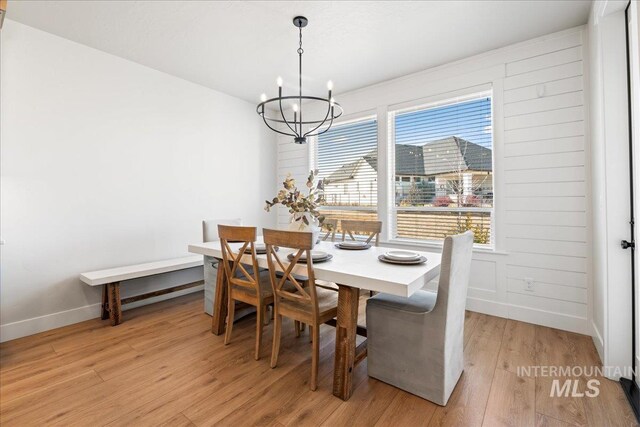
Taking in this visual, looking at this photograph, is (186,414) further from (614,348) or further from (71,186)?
(614,348)

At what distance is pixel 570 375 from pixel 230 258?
266 cm

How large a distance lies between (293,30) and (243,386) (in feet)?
9.76

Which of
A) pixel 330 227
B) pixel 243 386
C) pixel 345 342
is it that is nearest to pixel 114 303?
pixel 243 386

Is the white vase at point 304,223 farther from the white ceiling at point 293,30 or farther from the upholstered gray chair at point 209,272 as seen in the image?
the white ceiling at point 293,30

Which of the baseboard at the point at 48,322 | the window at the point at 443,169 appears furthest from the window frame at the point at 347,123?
the baseboard at the point at 48,322

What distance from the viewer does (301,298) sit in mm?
2008

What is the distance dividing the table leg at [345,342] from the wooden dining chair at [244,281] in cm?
71

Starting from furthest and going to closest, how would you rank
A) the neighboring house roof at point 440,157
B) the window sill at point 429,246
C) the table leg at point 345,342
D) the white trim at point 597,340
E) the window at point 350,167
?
the window at point 350,167 → the neighboring house roof at point 440,157 → the window sill at point 429,246 → the white trim at point 597,340 → the table leg at point 345,342

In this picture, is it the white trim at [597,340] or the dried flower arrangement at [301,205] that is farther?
the dried flower arrangement at [301,205]

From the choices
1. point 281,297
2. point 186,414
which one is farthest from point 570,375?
point 186,414

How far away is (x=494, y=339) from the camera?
2.63m

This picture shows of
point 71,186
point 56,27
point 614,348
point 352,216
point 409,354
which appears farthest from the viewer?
point 352,216

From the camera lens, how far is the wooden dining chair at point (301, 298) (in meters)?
1.89

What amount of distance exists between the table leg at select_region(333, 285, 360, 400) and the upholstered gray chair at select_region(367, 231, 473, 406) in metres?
0.20
